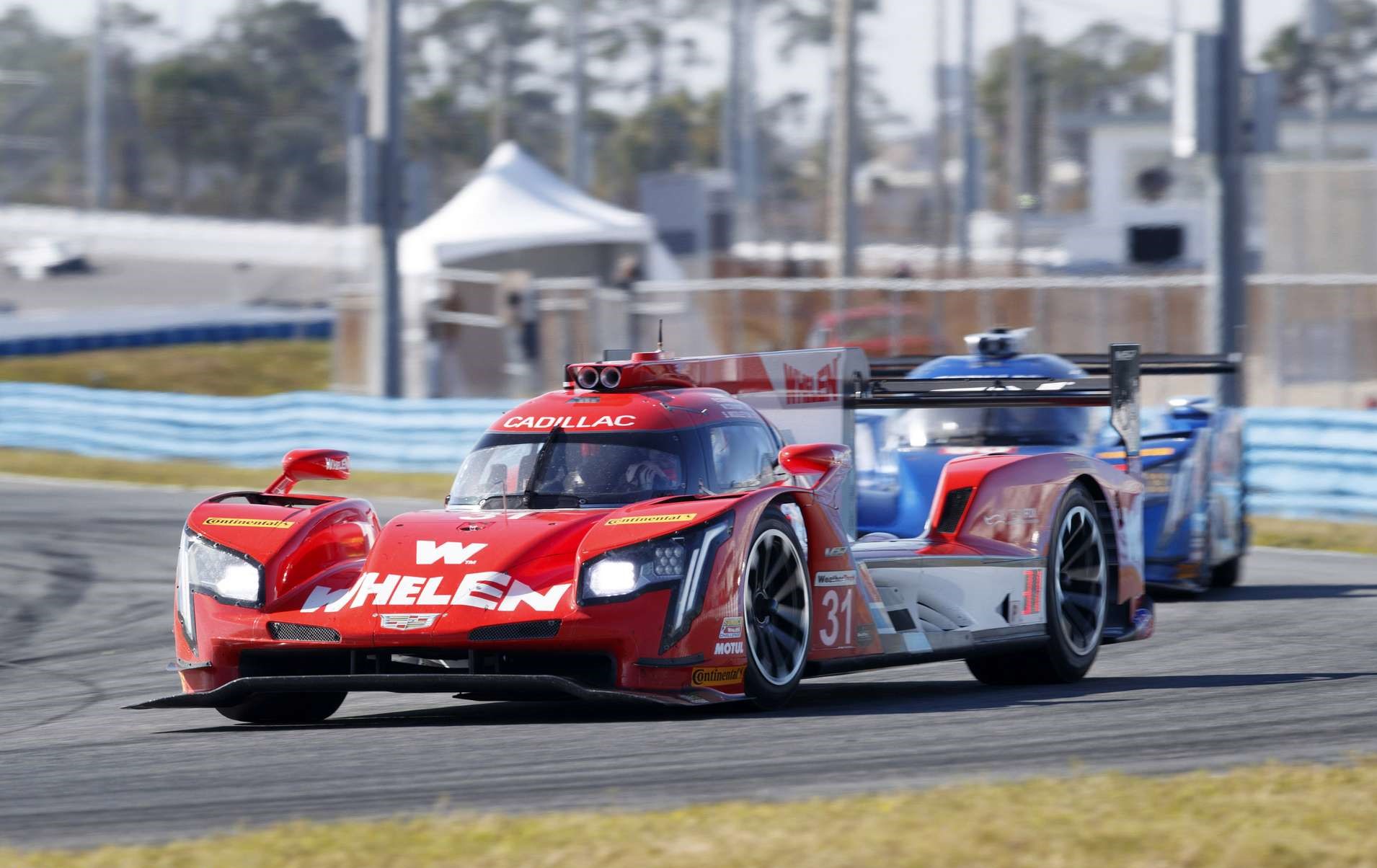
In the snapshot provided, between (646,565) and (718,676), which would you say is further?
(718,676)

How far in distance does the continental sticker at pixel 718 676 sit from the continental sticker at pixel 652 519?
544 millimetres

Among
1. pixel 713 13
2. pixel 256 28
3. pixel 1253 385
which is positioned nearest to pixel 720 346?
pixel 1253 385

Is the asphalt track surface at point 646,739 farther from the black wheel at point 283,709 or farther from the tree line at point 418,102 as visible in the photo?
the tree line at point 418,102

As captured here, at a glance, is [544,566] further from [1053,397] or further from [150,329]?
[150,329]

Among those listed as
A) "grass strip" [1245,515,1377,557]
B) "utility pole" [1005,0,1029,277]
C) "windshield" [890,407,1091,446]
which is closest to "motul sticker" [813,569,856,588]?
"windshield" [890,407,1091,446]

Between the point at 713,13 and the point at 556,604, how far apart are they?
70235 mm

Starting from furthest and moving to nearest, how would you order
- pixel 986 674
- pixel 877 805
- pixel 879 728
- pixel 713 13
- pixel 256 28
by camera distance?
pixel 256 28
pixel 713 13
pixel 986 674
pixel 879 728
pixel 877 805

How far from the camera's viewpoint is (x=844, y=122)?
28.1m

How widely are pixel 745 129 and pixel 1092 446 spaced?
5357cm

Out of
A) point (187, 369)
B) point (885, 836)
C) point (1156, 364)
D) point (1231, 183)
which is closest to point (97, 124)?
point (187, 369)

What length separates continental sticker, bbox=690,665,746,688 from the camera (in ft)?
24.1

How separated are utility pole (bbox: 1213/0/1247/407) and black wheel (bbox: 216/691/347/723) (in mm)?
12631

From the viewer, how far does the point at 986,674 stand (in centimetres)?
922

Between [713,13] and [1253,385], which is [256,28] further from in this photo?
[1253,385]
